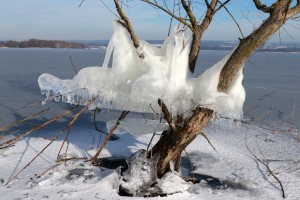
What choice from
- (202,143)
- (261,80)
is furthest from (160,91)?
(261,80)

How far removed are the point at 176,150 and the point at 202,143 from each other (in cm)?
158

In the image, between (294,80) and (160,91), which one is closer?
(160,91)

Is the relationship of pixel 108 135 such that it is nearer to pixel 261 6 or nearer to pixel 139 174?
pixel 139 174

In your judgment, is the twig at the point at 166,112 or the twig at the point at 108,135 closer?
the twig at the point at 166,112

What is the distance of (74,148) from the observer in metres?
4.53

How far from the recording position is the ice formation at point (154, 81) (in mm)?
2994

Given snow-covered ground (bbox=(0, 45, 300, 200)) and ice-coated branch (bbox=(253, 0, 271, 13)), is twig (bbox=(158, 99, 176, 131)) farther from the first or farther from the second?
ice-coated branch (bbox=(253, 0, 271, 13))

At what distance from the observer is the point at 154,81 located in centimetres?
293

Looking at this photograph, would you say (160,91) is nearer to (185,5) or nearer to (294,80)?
(185,5)

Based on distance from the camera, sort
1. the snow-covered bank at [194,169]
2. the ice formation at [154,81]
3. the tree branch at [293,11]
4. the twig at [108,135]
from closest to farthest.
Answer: the ice formation at [154,81], the tree branch at [293,11], the snow-covered bank at [194,169], the twig at [108,135]

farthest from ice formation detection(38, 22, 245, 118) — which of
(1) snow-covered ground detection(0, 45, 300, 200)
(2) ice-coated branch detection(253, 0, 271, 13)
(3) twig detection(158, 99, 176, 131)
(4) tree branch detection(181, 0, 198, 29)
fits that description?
(2) ice-coated branch detection(253, 0, 271, 13)

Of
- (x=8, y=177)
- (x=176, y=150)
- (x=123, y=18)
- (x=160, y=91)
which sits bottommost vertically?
(x=8, y=177)

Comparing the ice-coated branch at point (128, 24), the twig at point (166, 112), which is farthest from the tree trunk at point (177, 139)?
the ice-coated branch at point (128, 24)

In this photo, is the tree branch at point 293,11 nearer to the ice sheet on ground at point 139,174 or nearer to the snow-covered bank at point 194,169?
the snow-covered bank at point 194,169
